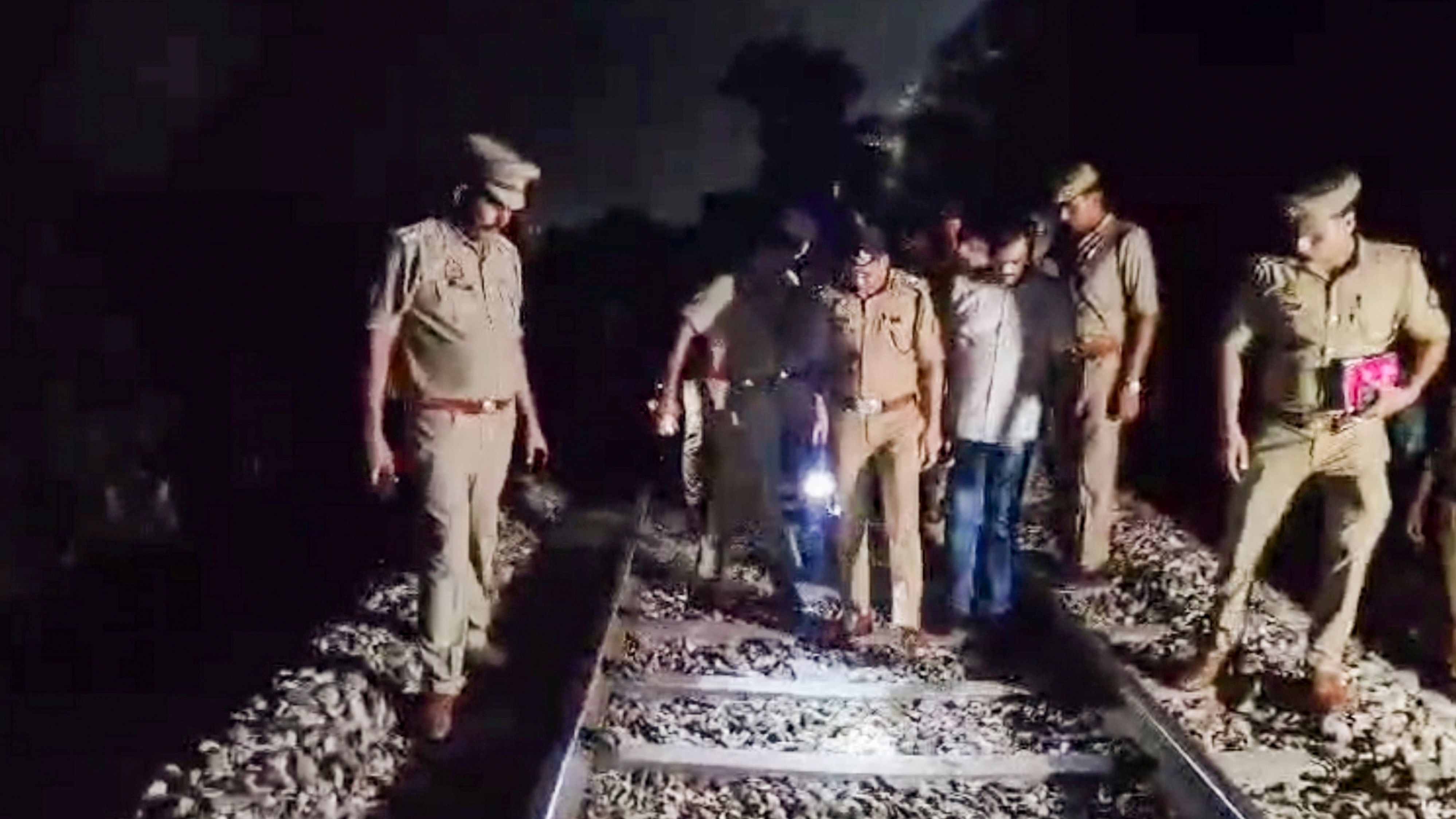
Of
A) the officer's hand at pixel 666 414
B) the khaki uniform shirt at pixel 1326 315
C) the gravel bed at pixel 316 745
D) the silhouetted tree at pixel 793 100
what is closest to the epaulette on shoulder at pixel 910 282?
the khaki uniform shirt at pixel 1326 315

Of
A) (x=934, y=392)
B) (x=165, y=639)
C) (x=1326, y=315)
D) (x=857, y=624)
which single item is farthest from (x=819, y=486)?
(x=165, y=639)

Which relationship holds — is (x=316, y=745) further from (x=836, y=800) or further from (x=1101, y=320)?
(x=1101, y=320)

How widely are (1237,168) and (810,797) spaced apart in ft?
19.9

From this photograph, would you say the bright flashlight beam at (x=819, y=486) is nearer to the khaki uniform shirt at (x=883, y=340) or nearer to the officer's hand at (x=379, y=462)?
the khaki uniform shirt at (x=883, y=340)

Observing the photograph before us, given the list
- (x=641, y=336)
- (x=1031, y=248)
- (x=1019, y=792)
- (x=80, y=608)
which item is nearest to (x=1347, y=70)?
(x=1031, y=248)

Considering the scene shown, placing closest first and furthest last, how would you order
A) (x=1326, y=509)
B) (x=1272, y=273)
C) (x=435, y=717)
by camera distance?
(x=1272, y=273) → (x=435, y=717) → (x=1326, y=509)

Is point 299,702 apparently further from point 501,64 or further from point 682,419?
point 501,64

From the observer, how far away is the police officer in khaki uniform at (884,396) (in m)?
6.16

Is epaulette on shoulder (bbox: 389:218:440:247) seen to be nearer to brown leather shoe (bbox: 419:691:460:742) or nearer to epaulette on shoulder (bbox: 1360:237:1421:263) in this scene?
brown leather shoe (bbox: 419:691:460:742)

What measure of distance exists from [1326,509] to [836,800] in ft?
6.63

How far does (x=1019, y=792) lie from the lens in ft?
17.3

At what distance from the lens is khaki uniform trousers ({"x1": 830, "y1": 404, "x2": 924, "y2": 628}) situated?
632cm

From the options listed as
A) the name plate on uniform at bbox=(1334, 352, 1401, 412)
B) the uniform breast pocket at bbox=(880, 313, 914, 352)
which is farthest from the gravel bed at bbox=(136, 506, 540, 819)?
the name plate on uniform at bbox=(1334, 352, 1401, 412)

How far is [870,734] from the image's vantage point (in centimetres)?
581
